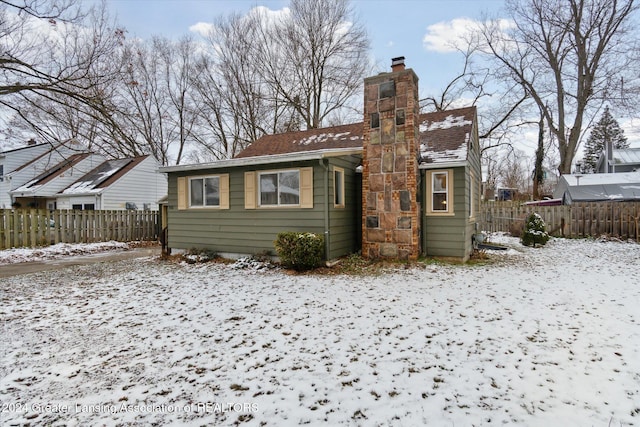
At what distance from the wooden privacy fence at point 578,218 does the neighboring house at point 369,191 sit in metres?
6.68

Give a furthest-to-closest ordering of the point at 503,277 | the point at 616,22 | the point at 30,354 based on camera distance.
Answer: the point at 616,22, the point at 503,277, the point at 30,354

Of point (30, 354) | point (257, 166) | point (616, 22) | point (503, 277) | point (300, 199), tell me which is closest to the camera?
point (30, 354)

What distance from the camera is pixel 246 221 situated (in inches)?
372

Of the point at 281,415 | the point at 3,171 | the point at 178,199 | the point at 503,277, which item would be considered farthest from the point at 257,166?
the point at 3,171

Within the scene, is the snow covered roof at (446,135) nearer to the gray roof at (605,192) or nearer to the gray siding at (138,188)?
the gray roof at (605,192)

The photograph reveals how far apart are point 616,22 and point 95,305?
27.0m

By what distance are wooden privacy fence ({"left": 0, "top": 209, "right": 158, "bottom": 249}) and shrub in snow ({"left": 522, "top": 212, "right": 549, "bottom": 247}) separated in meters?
15.7

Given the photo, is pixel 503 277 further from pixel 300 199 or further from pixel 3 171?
pixel 3 171

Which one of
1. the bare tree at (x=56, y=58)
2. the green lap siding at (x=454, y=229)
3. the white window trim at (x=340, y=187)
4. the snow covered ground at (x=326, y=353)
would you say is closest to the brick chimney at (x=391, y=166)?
the green lap siding at (x=454, y=229)

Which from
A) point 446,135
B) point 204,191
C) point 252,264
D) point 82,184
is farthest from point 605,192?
point 82,184

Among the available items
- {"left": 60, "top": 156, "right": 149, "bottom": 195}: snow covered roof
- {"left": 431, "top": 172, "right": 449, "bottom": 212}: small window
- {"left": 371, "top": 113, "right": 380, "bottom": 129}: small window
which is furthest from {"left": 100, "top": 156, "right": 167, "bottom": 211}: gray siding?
{"left": 431, "top": 172, "right": 449, "bottom": 212}: small window

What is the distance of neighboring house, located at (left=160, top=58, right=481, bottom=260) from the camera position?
847 centimetres

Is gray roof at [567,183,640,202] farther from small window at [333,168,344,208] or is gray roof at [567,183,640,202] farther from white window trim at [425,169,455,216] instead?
small window at [333,168,344,208]

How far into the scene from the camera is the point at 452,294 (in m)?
5.77
